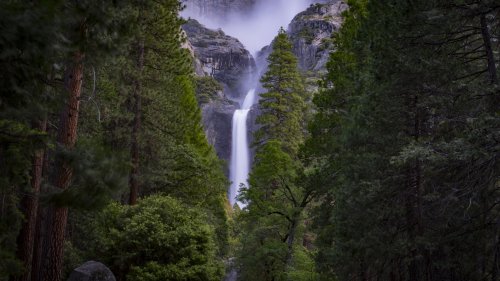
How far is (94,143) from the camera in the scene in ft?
15.9

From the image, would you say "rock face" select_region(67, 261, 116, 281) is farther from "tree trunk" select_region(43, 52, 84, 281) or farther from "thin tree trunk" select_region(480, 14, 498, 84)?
"thin tree trunk" select_region(480, 14, 498, 84)

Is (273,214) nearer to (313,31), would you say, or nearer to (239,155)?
(239,155)

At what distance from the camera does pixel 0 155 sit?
4637mm

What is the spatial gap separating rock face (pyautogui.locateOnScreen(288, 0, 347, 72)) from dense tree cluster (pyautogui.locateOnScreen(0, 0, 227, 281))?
165 ft

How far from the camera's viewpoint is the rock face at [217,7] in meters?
139

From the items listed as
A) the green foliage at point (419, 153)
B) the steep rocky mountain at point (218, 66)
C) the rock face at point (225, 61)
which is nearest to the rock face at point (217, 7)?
the steep rocky mountain at point (218, 66)

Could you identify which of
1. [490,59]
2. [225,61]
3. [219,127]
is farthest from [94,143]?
[225,61]

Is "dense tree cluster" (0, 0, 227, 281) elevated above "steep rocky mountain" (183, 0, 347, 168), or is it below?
below

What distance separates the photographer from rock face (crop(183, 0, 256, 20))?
13900cm

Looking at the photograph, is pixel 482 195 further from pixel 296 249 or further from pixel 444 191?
pixel 296 249

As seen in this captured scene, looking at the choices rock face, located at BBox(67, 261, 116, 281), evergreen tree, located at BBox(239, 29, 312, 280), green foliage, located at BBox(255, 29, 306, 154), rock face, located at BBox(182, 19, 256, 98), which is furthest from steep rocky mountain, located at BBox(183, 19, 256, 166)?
rock face, located at BBox(67, 261, 116, 281)

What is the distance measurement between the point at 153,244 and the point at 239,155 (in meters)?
37.8

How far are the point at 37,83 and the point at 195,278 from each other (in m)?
8.23

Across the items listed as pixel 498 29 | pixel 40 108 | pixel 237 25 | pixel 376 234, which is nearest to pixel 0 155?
pixel 40 108
